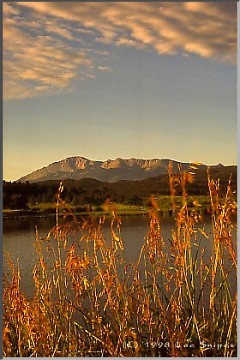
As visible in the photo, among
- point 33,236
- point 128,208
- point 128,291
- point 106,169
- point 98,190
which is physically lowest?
point 128,291

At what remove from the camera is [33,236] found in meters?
3.95

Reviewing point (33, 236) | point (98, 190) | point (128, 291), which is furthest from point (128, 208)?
point (33, 236)

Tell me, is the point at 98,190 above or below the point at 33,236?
above

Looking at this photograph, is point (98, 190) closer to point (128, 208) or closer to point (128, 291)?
point (128, 208)

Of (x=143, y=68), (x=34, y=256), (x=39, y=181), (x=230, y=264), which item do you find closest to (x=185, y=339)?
(x=230, y=264)

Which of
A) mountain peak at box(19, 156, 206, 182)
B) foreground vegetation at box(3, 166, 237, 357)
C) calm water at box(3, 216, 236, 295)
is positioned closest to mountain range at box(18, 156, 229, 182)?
mountain peak at box(19, 156, 206, 182)

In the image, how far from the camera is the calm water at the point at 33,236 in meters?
3.90

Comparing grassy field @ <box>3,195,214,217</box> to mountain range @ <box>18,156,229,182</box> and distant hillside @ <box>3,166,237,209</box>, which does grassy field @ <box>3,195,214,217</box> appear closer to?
distant hillside @ <box>3,166,237,209</box>

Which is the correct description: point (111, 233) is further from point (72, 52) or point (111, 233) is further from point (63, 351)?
point (72, 52)

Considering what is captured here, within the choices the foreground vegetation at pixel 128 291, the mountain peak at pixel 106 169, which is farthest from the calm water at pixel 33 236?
the mountain peak at pixel 106 169

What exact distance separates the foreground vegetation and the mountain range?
4.2 inches

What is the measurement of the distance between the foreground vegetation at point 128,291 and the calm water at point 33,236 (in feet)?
0.11

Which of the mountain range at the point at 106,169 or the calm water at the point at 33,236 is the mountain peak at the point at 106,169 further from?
the calm water at the point at 33,236

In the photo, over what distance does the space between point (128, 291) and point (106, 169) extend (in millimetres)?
762
